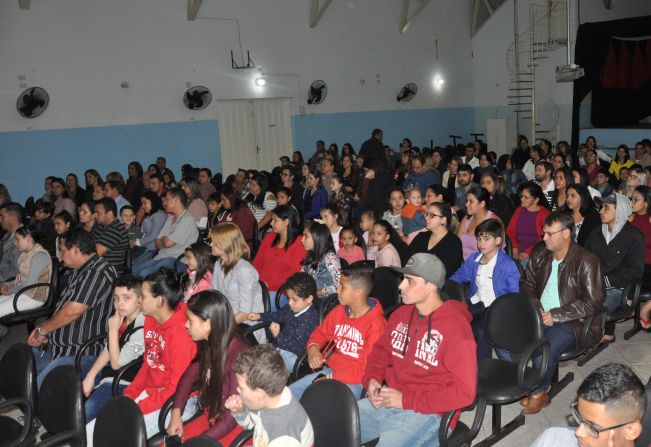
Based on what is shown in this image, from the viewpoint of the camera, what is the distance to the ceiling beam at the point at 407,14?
15.4 m

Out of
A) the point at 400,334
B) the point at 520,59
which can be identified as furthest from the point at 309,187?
the point at 520,59

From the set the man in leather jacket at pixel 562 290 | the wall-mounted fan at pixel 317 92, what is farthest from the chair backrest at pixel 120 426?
the wall-mounted fan at pixel 317 92

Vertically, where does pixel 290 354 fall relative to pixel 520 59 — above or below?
below

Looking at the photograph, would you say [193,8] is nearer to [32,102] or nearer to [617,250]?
[32,102]

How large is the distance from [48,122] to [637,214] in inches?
392

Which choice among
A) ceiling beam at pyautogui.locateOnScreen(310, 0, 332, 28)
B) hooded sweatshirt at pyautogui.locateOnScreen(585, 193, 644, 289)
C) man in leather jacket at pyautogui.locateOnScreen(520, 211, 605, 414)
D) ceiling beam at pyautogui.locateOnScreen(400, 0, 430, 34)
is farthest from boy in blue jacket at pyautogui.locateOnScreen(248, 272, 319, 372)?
ceiling beam at pyautogui.locateOnScreen(400, 0, 430, 34)

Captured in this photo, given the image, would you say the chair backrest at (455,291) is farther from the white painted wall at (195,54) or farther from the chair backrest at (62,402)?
the white painted wall at (195,54)

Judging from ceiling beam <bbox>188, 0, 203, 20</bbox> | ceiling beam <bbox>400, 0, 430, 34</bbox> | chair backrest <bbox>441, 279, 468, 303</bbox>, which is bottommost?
chair backrest <bbox>441, 279, 468, 303</bbox>

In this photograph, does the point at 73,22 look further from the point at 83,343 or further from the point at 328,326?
the point at 328,326

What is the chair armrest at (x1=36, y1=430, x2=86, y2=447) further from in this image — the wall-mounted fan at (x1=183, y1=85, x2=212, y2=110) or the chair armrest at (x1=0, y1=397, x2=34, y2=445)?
the wall-mounted fan at (x1=183, y1=85, x2=212, y2=110)

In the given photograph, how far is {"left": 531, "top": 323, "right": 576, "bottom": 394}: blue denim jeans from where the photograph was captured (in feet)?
12.7

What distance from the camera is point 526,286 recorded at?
4.46 meters

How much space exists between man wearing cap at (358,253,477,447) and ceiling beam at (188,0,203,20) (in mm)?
10596

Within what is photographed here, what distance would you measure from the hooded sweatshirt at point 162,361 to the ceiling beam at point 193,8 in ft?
32.8
